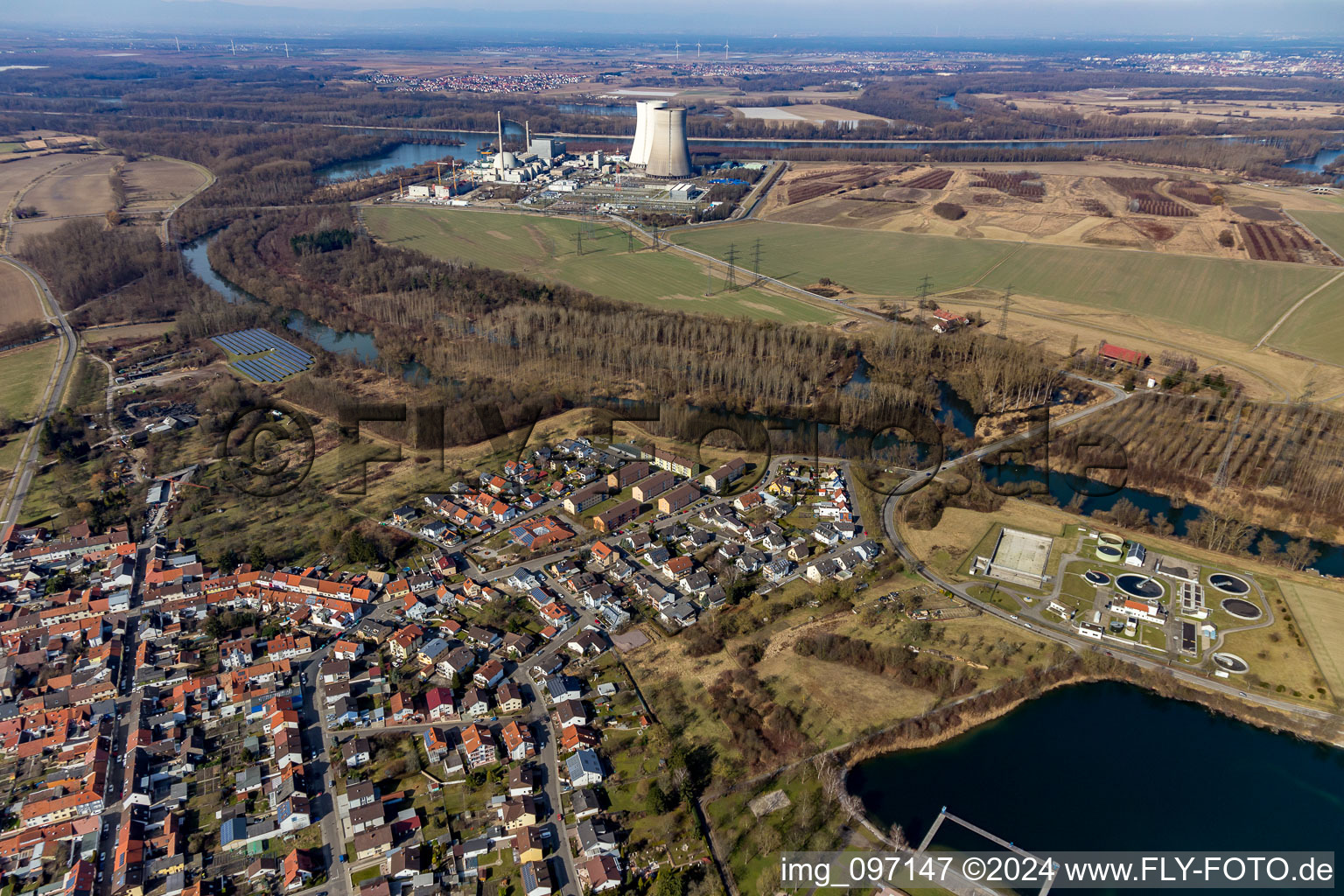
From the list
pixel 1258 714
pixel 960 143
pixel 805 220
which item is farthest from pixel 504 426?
pixel 960 143

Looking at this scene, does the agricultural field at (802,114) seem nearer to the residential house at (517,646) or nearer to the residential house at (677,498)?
the residential house at (677,498)

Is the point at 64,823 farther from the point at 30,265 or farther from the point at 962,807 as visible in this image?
the point at 30,265

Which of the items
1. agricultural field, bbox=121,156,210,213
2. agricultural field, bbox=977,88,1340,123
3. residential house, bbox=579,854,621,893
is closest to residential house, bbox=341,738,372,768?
residential house, bbox=579,854,621,893

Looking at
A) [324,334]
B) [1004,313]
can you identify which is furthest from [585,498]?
[1004,313]

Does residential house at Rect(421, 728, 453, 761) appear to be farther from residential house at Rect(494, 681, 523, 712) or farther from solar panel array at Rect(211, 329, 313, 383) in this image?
solar panel array at Rect(211, 329, 313, 383)

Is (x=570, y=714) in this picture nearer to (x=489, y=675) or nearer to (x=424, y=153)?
(x=489, y=675)

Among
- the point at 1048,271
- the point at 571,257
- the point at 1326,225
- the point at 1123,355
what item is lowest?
the point at 1123,355

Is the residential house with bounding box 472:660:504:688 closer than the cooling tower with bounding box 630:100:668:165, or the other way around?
the residential house with bounding box 472:660:504:688
